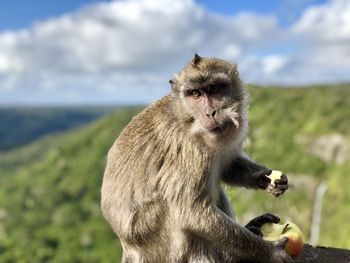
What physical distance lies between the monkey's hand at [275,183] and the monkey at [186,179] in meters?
0.02

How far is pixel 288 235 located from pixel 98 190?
152 meters

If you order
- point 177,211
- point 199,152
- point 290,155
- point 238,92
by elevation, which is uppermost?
point 238,92

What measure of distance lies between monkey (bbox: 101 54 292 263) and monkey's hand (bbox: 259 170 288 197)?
0.05 ft

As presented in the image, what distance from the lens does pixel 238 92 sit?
7609mm

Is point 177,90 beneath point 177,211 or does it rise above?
above

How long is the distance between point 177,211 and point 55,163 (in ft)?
607

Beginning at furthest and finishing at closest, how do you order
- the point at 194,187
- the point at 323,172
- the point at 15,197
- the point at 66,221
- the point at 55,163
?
the point at 55,163 < the point at 15,197 < the point at 66,221 < the point at 323,172 < the point at 194,187

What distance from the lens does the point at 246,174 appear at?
874cm

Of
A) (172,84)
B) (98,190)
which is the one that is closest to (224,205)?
(172,84)

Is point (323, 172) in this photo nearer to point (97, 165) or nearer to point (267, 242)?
point (97, 165)

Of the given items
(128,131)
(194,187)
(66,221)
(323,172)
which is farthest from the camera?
(66,221)

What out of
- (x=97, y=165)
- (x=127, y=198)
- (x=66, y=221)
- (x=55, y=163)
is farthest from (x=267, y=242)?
(x=55, y=163)

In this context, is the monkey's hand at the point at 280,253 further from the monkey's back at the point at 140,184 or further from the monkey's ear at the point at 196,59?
the monkey's ear at the point at 196,59

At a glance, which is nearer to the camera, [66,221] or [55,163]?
[66,221]
